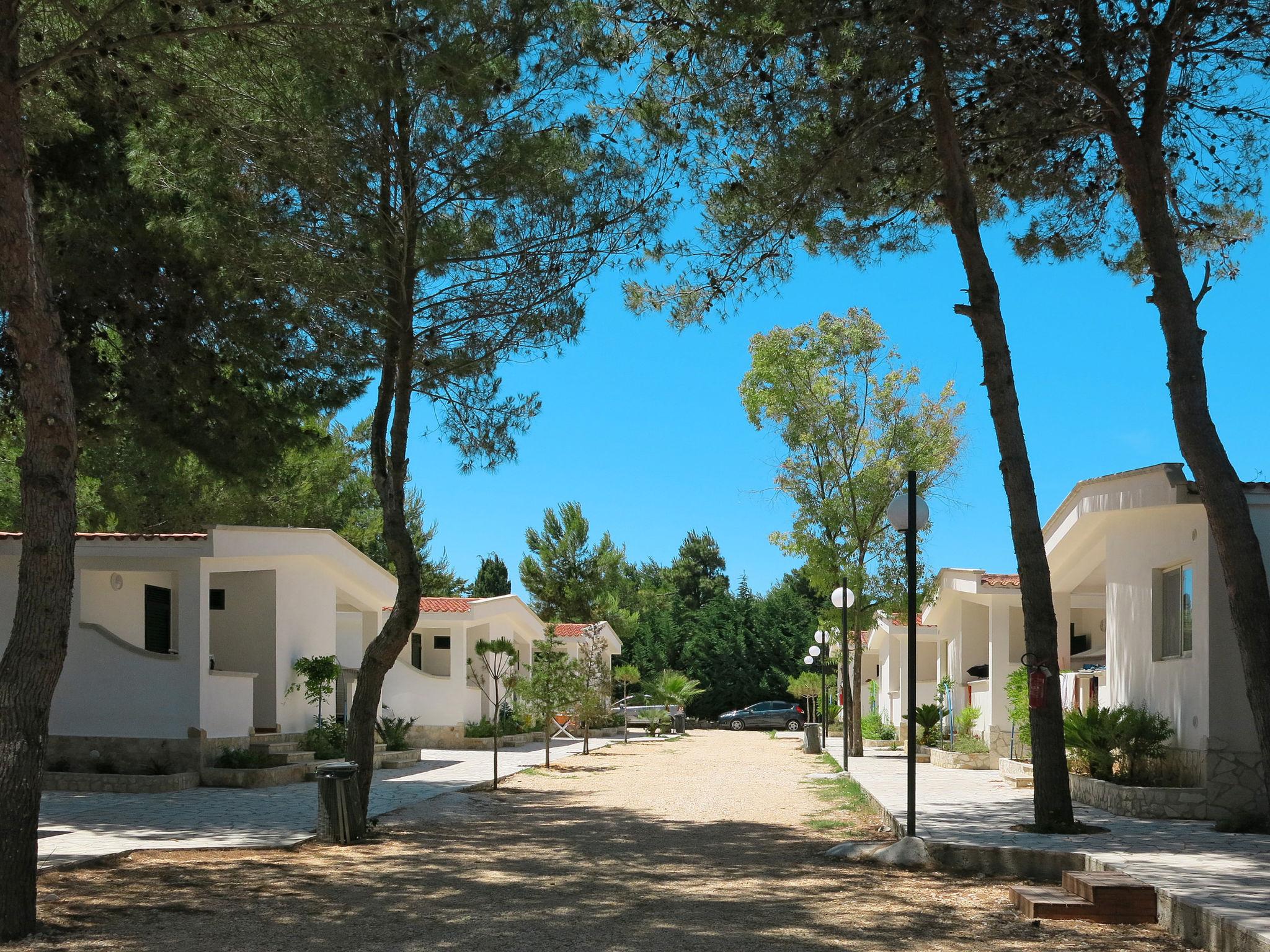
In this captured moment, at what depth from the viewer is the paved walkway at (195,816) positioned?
1100 cm

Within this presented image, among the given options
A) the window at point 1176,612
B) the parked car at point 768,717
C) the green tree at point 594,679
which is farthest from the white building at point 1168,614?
the parked car at point 768,717

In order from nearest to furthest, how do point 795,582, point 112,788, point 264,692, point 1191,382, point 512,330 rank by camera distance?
point 1191,382
point 512,330
point 112,788
point 264,692
point 795,582

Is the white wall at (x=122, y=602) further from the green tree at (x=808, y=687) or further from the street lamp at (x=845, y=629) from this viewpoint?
the green tree at (x=808, y=687)

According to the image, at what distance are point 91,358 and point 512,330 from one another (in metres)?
4.79

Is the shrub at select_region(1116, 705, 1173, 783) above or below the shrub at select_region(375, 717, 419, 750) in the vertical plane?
above

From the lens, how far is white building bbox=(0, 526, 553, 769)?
16719 mm

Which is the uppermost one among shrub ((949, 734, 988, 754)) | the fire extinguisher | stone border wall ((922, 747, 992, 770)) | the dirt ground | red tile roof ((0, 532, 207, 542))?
red tile roof ((0, 532, 207, 542))

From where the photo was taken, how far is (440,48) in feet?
37.1

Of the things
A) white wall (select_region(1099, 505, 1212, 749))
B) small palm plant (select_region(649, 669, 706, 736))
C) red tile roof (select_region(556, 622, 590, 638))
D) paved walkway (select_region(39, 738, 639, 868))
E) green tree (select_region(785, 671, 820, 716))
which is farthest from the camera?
small palm plant (select_region(649, 669, 706, 736))

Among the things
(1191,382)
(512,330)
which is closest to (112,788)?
(512,330)

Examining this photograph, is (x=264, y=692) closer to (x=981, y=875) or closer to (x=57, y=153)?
(x=57, y=153)

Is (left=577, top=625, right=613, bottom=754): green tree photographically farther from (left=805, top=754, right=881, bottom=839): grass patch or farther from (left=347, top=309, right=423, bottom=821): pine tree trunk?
(left=347, top=309, right=423, bottom=821): pine tree trunk

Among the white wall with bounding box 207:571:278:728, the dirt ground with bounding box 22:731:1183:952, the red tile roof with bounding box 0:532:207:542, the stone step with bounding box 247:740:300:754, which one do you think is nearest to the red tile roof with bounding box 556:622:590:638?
the white wall with bounding box 207:571:278:728

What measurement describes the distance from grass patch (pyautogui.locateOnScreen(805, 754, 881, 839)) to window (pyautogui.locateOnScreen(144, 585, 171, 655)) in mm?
11579
